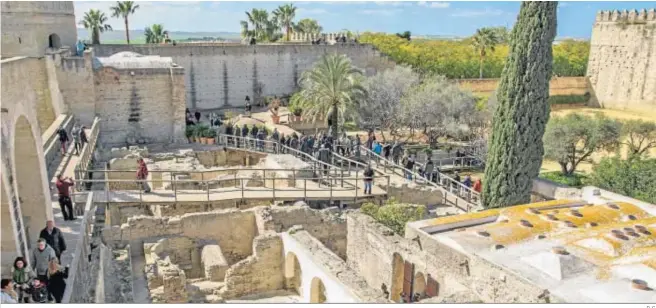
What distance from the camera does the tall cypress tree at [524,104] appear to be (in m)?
16.8

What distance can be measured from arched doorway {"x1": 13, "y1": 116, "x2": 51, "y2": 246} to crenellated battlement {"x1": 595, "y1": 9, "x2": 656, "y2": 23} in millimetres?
47372

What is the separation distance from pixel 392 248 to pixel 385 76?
968 inches

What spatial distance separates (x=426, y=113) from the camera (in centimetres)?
3175

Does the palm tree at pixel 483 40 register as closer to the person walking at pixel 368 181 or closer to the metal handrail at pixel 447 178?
the metal handrail at pixel 447 178

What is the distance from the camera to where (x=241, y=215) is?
1548cm

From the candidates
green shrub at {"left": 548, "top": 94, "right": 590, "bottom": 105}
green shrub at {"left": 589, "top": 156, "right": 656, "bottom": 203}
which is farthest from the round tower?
green shrub at {"left": 548, "top": 94, "right": 590, "bottom": 105}

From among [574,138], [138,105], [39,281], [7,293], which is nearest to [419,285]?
[39,281]

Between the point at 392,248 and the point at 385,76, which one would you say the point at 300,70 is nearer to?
the point at 385,76

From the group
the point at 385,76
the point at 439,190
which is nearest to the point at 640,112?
the point at 385,76

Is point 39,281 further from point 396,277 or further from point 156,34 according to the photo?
point 156,34

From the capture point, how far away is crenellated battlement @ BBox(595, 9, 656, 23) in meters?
44.7

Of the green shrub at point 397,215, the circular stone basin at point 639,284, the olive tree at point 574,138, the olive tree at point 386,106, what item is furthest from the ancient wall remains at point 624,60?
the circular stone basin at point 639,284

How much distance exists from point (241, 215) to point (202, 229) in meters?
1.17

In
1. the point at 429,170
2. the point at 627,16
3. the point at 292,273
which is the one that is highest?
the point at 627,16
